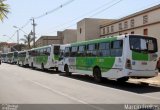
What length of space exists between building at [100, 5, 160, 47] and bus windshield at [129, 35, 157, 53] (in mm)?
22197

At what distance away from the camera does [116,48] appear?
20.1 metres

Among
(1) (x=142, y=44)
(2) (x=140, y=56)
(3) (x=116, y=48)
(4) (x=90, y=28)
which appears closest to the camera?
(2) (x=140, y=56)

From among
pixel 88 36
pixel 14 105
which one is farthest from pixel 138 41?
pixel 88 36

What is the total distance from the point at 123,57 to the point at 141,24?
27.9m

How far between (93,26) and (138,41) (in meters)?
49.6

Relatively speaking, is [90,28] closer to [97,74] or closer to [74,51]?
[74,51]

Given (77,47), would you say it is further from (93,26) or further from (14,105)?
(93,26)

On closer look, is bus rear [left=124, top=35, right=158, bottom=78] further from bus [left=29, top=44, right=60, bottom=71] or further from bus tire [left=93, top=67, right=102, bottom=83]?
bus [left=29, top=44, right=60, bottom=71]

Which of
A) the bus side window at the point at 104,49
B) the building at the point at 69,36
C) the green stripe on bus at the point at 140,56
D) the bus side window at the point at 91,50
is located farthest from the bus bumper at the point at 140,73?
the building at the point at 69,36

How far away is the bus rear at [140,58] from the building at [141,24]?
73.8 feet

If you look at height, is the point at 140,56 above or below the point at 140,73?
above

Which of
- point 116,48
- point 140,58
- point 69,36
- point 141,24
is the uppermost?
point 69,36

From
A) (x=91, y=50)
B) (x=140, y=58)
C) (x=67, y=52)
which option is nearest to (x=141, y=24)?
(x=67, y=52)

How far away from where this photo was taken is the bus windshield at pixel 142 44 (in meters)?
19.0
